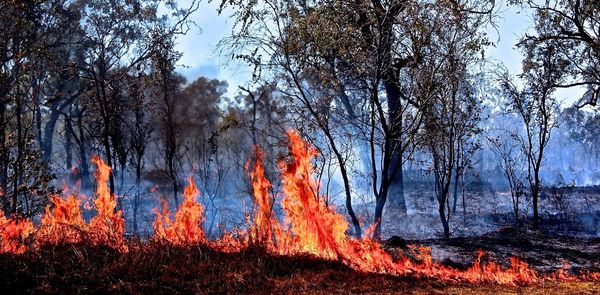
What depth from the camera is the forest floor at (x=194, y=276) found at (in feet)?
18.5

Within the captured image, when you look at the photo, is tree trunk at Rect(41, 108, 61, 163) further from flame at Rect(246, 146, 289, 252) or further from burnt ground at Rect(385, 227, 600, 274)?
flame at Rect(246, 146, 289, 252)

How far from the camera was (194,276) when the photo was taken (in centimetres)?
636

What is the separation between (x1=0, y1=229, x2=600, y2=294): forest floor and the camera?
18.5ft

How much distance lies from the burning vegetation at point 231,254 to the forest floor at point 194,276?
14mm

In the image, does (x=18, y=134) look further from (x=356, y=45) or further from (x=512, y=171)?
(x=512, y=171)

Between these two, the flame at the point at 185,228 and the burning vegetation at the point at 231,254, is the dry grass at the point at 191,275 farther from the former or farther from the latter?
the flame at the point at 185,228

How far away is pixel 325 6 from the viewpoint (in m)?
12.5

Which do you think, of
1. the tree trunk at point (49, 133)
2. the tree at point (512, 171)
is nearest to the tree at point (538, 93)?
the tree at point (512, 171)

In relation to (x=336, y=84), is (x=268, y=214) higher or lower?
lower

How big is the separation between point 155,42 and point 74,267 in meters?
18.4

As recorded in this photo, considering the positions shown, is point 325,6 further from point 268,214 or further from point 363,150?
point 363,150

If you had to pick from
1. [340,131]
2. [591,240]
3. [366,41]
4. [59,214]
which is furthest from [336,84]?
[591,240]

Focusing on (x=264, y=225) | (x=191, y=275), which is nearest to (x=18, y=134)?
(x=264, y=225)

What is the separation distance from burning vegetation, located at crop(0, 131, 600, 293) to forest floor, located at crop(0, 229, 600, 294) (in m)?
0.01
